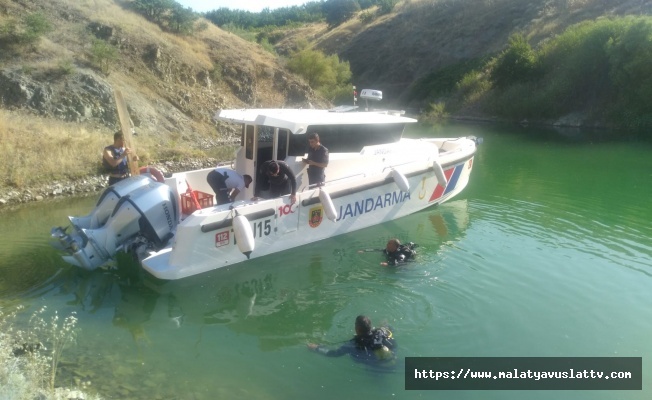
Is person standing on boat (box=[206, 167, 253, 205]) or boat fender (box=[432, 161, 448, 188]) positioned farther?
boat fender (box=[432, 161, 448, 188])

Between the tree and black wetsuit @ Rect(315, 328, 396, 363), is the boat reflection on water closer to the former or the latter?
black wetsuit @ Rect(315, 328, 396, 363)

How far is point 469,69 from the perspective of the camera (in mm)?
49250

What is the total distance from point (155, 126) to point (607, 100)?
25.0 m

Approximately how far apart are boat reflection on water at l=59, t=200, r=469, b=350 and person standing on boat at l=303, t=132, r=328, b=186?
3.62 ft

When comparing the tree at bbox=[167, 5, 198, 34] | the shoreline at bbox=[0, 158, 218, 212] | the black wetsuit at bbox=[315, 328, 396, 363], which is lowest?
the shoreline at bbox=[0, 158, 218, 212]

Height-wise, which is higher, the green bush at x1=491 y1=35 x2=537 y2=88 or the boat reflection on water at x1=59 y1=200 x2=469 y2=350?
the green bush at x1=491 y1=35 x2=537 y2=88

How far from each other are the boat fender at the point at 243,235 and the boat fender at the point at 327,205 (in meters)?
1.53

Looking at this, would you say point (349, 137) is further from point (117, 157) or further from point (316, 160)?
point (117, 157)

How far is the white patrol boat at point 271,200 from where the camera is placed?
803 centimetres

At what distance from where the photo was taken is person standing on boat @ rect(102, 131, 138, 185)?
956 centimetres

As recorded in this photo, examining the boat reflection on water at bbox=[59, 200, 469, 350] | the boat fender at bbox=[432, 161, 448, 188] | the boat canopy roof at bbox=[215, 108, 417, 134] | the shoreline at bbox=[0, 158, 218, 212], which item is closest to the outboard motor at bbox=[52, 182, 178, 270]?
the boat reflection on water at bbox=[59, 200, 469, 350]

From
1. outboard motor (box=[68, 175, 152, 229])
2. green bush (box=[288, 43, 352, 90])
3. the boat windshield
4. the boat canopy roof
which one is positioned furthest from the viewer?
green bush (box=[288, 43, 352, 90])

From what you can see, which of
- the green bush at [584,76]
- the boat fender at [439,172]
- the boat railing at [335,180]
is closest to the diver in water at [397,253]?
the boat railing at [335,180]

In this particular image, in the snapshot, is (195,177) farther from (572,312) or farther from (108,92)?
(108,92)
